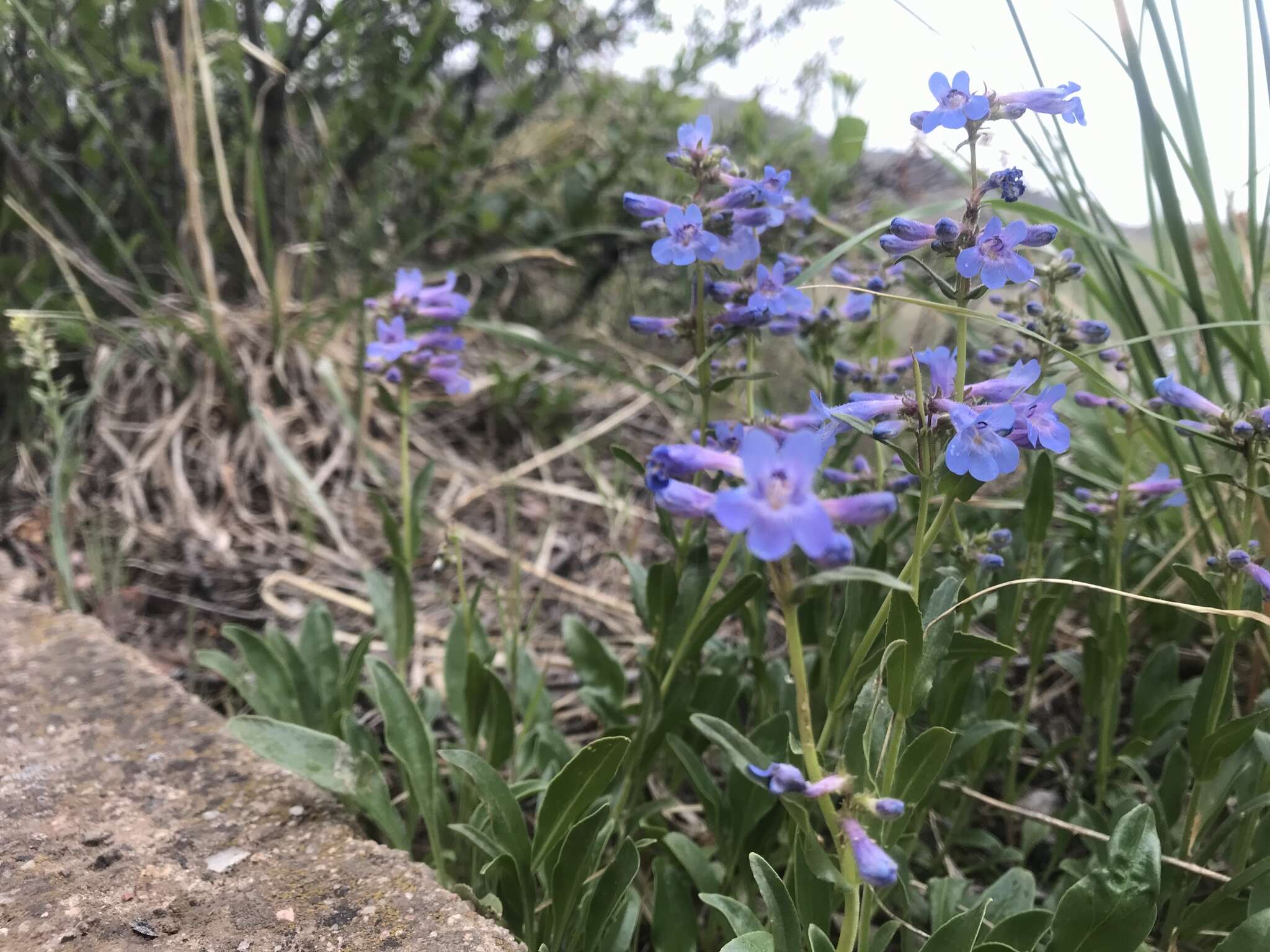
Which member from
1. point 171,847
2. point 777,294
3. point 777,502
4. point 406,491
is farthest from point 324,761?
point 777,294

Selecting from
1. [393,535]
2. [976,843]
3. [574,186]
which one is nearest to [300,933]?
[393,535]

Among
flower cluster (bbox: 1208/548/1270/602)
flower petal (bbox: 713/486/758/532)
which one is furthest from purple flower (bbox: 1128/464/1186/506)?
flower petal (bbox: 713/486/758/532)

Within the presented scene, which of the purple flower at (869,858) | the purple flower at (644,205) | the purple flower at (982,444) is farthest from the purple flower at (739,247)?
the purple flower at (869,858)

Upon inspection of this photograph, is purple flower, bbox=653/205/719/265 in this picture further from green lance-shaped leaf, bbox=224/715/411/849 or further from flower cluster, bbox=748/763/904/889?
green lance-shaped leaf, bbox=224/715/411/849

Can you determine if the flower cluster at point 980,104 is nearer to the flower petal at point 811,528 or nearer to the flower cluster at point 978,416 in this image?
the flower cluster at point 978,416

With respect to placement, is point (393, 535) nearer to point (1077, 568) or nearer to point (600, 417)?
point (1077, 568)
